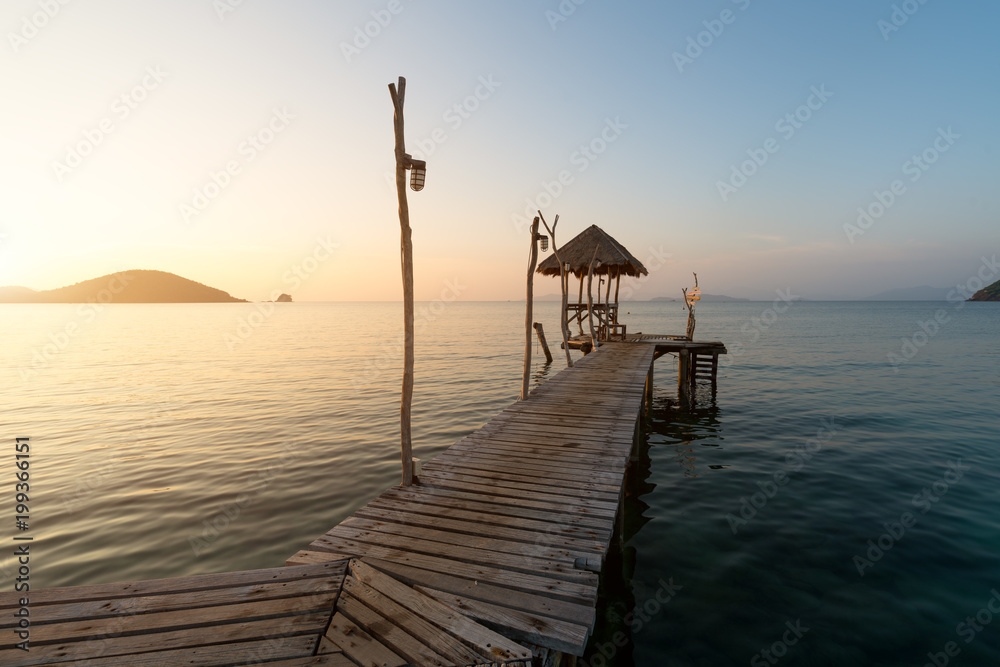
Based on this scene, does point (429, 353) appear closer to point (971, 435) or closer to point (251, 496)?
point (251, 496)

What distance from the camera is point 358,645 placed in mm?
2744

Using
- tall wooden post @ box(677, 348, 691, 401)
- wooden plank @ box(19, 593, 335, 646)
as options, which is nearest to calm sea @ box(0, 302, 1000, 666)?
tall wooden post @ box(677, 348, 691, 401)

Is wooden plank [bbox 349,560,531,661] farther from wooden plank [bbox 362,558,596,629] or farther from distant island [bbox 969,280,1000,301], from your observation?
distant island [bbox 969,280,1000,301]

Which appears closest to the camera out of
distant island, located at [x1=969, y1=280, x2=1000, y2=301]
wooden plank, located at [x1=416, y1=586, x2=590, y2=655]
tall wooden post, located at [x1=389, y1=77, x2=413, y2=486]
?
wooden plank, located at [x1=416, y1=586, x2=590, y2=655]

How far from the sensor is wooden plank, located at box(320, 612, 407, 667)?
8.61 feet

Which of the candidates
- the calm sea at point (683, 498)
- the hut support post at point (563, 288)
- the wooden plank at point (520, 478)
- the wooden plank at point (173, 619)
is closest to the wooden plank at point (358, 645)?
the wooden plank at point (173, 619)

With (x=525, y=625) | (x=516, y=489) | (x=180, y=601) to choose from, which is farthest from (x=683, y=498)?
(x=180, y=601)

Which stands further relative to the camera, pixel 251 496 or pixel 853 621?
pixel 251 496

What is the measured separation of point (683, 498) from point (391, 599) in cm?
713

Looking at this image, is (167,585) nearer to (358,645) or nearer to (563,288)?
(358,645)

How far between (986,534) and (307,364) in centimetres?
2796

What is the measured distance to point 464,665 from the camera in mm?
2615

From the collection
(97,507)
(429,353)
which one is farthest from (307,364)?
(97,507)

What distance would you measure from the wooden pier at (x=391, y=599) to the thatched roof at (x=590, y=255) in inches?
585
